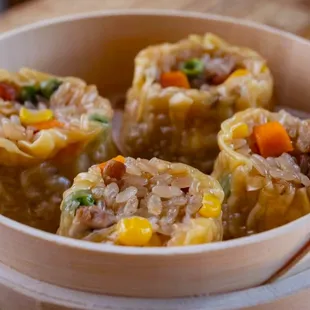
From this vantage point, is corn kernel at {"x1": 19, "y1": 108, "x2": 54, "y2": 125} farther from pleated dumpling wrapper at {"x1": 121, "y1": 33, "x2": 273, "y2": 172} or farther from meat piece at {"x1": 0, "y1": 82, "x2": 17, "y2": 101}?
pleated dumpling wrapper at {"x1": 121, "y1": 33, "x2": 273, "y2": 172}

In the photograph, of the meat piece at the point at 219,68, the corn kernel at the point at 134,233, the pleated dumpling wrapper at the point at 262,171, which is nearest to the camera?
the corn kernel at the point at 134,233

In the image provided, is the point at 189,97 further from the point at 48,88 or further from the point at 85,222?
the point at 85,222

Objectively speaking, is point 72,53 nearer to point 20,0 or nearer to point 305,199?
point 305,199

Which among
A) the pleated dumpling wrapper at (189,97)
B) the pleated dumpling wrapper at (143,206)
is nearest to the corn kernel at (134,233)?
the pleated dumpling wrapper at (143,206)

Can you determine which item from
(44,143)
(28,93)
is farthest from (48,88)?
(44,143)

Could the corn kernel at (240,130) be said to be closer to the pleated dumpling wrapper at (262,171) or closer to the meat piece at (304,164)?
the pleated dumpling wrapper at (262,171)

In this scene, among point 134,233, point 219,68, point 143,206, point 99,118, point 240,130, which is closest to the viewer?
point 134,233

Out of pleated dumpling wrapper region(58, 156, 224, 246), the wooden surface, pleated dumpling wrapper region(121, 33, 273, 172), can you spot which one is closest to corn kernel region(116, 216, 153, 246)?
pleated dumpling wrapper region(58, 156, 224, 246)
